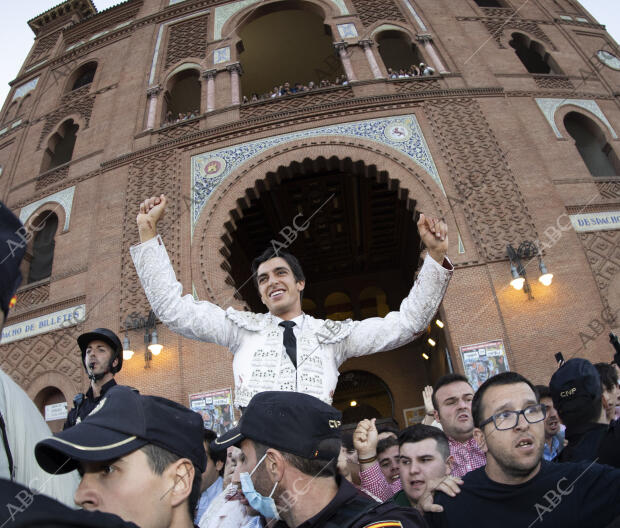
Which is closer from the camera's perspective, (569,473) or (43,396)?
(569,473)

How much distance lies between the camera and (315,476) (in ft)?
4.92

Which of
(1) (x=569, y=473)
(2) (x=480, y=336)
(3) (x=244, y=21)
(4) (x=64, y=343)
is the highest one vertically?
(3) (x=244, y=21)

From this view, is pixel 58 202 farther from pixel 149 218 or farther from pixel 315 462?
pixel 315 462

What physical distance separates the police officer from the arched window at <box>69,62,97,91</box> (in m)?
13.8

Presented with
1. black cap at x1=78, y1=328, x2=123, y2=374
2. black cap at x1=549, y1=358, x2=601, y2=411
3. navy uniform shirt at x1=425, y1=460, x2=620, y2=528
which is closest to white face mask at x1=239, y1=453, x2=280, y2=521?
navy uniform shirt at x1=425, y1=460, x2=620, y2=528

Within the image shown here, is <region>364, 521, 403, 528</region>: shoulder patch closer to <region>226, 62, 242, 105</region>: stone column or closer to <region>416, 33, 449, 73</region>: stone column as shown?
<region>226, 62, 242, 105</region>: stone column

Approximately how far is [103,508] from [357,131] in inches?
379

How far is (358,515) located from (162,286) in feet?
4.49

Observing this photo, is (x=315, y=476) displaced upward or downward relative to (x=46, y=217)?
downward

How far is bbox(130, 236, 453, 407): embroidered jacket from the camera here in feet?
6.93

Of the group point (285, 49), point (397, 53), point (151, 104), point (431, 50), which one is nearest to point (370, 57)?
point (431, 50)

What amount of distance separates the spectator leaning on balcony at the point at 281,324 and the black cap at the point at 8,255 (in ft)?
2.93

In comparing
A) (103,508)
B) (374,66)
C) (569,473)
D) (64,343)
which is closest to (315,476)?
(103,508)

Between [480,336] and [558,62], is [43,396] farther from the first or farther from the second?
[558,62]
